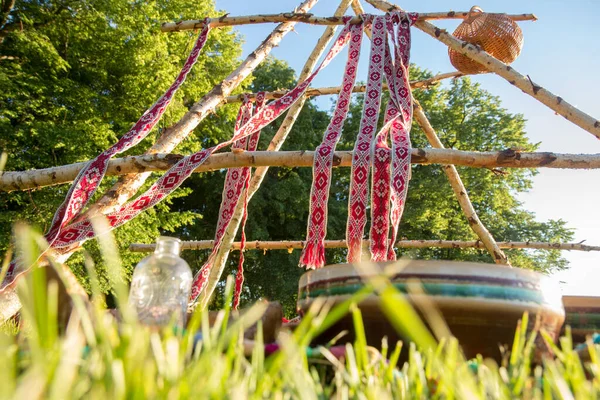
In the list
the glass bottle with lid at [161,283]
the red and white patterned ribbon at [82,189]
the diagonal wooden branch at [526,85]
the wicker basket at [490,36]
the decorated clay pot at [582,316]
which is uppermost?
the wicker basket at [490,36]

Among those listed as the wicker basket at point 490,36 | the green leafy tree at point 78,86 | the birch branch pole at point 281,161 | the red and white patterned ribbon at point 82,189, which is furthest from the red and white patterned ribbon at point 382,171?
the green leafy tree at point 78,86

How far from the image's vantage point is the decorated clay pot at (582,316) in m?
1.26

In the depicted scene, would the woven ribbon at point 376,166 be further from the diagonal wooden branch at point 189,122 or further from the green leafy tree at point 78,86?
the green leafy tree at point 78,86

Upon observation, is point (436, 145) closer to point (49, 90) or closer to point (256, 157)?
point (256, 157)

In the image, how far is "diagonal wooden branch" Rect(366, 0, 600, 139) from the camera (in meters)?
3.83

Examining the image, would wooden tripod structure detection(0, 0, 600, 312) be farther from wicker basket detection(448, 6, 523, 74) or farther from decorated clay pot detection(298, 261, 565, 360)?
decorated clay pot detection(298, 261, 565, 360)

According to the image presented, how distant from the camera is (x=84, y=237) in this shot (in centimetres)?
334

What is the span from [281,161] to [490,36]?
3370mm

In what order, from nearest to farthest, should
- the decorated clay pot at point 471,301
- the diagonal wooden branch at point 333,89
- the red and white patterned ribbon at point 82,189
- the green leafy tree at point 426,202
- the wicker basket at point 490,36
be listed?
the decorated clay pot at point 471,301
the red and white patterned ribbon at point 82,189
the wicker basket at point 490,36
the diagonal wooden branch at point 333,89
the green leafy tree at point 426,202

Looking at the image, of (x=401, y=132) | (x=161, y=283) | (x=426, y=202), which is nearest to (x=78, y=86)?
(x=426, y=202)

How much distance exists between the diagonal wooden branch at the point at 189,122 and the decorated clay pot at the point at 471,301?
9.57 feet

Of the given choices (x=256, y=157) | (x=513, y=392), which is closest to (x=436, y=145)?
(x=256, y=157)

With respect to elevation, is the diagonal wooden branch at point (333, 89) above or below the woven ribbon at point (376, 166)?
above

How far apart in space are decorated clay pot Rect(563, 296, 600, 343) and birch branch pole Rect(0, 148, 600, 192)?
2300mm
